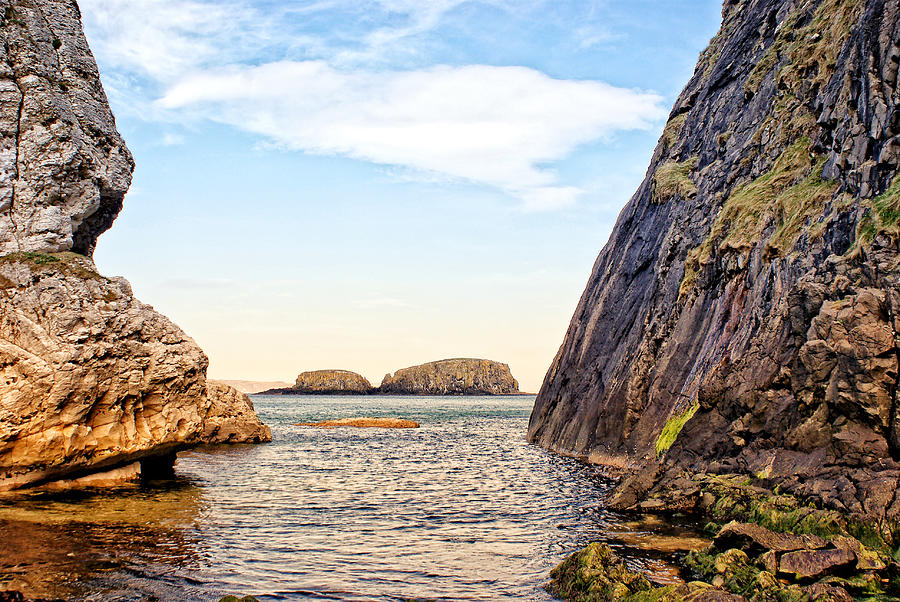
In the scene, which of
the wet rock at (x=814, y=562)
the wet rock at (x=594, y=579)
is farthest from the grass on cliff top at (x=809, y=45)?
the wet rock at (x=594, y=579)

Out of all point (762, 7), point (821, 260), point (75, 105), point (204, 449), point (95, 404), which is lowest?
point (204, 449)

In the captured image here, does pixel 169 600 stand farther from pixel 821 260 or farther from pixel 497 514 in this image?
pixel 821 260

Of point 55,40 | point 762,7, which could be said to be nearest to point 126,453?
point 55,40

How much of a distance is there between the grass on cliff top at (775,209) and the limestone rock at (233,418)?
32.9 metres

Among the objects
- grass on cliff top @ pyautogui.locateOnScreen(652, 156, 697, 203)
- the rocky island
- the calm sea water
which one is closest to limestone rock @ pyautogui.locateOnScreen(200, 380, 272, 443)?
the calm sea water

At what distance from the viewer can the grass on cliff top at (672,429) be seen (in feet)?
85.5

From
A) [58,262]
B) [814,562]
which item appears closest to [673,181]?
[814,562]

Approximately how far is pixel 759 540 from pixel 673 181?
29022 mm

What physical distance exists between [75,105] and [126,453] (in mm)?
13546

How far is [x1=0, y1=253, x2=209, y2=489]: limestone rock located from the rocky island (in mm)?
17024

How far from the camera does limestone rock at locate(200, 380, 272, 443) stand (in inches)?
1877

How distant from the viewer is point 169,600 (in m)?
13.1

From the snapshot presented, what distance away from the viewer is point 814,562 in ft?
43.1

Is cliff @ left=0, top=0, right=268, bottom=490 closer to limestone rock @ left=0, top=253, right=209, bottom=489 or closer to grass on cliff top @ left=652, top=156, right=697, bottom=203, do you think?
limestone rock @ left=0, top=253, right=209, bottom=489
